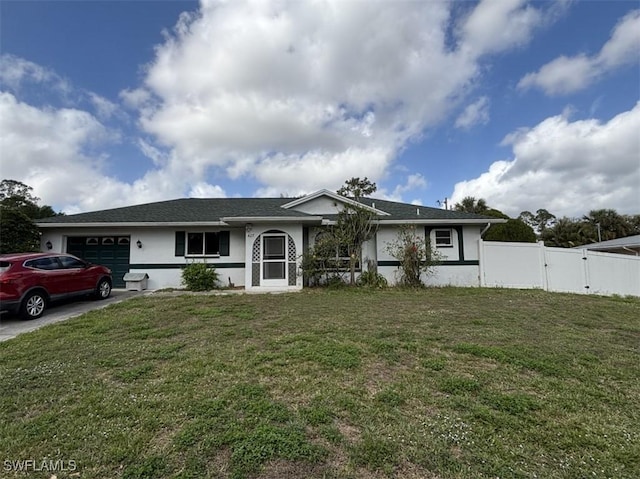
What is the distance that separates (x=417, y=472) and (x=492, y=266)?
1257 centimetres

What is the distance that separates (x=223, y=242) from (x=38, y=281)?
6.01m

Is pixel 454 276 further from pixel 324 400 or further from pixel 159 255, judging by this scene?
pixel 159 255

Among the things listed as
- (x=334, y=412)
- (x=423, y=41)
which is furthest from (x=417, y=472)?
(x=423, y=41)

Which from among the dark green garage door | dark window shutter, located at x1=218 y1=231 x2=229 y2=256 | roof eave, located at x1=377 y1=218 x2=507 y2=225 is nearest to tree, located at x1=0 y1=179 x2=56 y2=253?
the dark green garage door

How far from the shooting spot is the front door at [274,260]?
12.0 m

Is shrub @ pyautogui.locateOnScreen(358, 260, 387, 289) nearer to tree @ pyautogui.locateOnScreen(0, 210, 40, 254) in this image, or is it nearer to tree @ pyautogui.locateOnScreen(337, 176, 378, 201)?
tree @ pyautogui.locateOnScreen(337, 176, 378, 201)

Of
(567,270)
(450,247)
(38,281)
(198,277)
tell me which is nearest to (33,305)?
(38,281)

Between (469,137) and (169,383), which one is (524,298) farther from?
(169,383)

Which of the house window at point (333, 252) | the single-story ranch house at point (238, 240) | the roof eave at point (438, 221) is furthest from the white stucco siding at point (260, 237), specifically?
the roof eave at point (438, 221)

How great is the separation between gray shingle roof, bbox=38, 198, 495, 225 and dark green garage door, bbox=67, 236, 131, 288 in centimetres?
90

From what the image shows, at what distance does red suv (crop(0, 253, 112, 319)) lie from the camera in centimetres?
703

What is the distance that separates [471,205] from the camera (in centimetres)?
3225

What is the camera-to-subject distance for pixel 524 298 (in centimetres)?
995

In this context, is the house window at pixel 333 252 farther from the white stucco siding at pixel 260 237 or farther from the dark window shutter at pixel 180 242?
the dark window shutter at pixel 180 242
